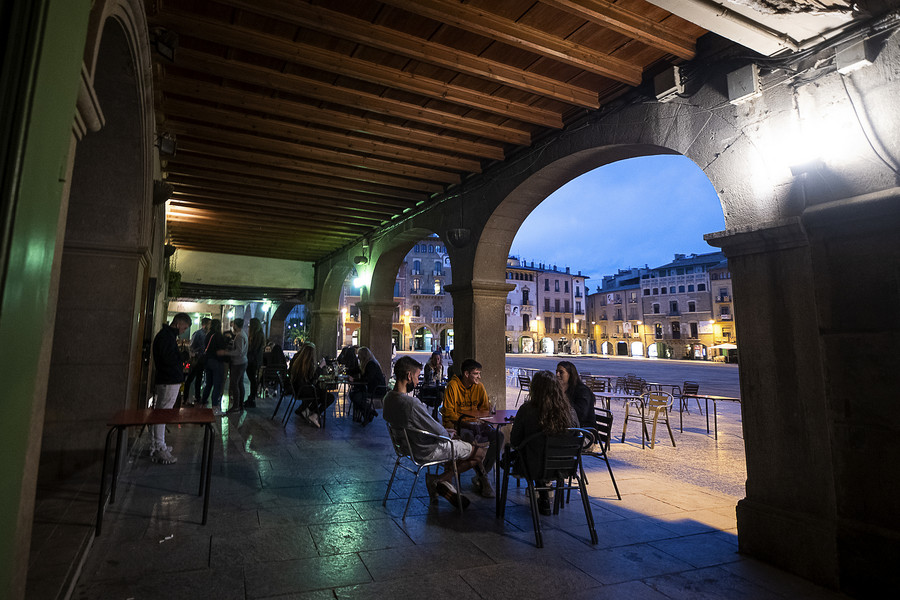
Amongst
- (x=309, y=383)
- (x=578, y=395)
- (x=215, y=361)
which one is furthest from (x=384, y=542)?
(x=215, y=361)

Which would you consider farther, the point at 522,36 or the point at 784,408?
the point at 522,36

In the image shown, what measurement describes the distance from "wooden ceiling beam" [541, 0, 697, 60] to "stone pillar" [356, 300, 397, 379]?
24.0ft

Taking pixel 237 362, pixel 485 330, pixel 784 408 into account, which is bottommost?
pixel 784 408

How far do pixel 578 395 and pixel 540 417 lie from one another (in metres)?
1.49

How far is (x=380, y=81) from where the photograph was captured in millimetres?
4094

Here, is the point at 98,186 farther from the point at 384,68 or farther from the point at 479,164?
the point at 479,164

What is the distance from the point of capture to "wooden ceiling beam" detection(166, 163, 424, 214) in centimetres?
652

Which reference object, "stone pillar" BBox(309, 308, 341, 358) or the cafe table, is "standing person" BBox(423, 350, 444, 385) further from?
"stone pillar" BBox(309, 308, 341, 358)

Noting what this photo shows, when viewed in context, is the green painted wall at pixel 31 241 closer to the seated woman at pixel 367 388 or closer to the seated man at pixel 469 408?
the seated man at pixel 469 408

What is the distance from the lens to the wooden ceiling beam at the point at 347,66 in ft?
11.2

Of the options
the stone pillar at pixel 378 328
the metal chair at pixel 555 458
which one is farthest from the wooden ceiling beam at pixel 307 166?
the metal chair at pixel 555 458

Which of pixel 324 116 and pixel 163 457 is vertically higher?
pixel 324 116

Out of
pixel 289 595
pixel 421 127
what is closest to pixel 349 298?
pixel 421 127

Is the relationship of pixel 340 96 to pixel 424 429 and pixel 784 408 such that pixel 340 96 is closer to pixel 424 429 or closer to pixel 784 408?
pixel 424 429
